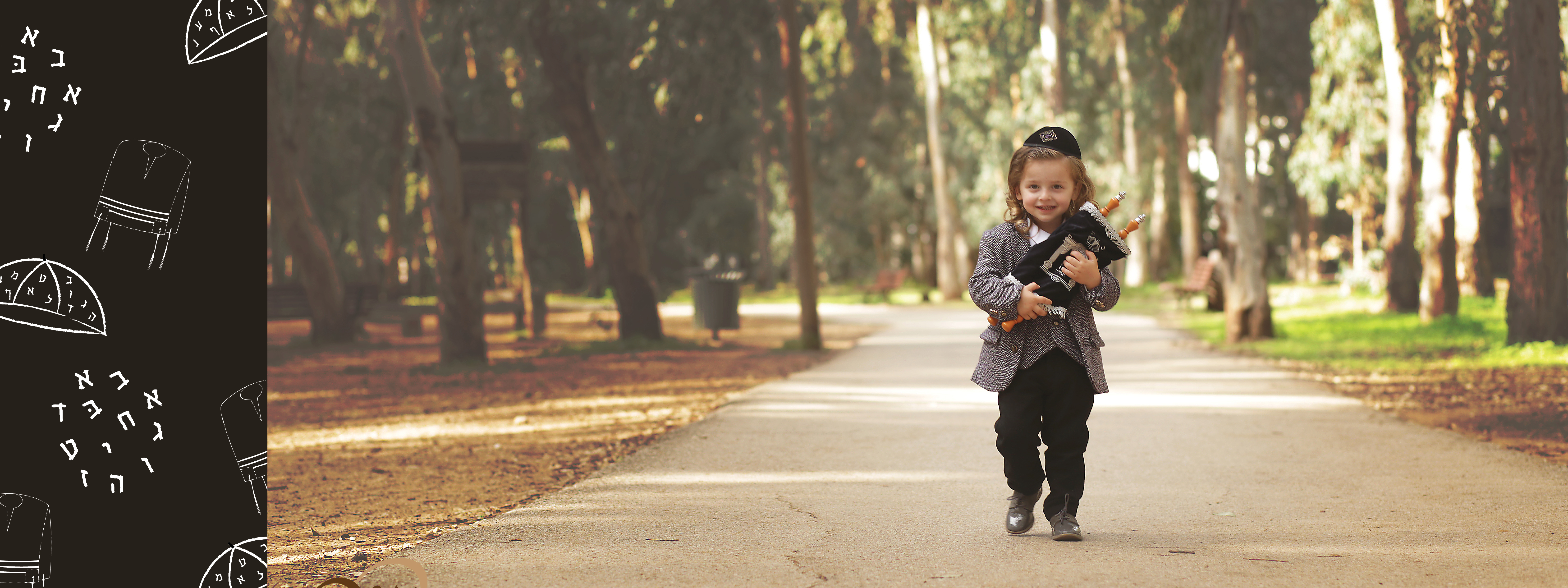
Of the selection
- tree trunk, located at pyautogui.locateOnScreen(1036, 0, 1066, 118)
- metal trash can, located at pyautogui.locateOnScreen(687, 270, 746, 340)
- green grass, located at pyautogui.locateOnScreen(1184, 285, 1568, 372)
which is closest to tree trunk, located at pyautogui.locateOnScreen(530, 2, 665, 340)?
metal trash can, located at pyautogui.locateOnScreen(687, 270, 746, 340)

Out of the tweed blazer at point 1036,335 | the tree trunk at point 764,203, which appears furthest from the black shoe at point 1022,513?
the tree trunk at point 764,203

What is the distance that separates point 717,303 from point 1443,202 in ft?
35.6

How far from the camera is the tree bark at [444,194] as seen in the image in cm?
1466

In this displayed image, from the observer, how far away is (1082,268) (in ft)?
14.2

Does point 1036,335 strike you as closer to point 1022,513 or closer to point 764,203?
point 1022,513

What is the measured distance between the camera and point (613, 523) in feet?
16.6

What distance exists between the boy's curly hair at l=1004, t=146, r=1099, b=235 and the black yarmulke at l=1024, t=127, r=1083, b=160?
11 mm

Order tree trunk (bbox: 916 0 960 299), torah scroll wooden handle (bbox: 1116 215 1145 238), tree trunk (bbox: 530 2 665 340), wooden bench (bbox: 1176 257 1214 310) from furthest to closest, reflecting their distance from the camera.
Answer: tree trunk (bbox: 916 0 960 299) < wooden bench (bbox: 1176 257 1214 310) < tree trunk (bbox: 530 2 665 340) < torah scroll wooden handle (bbox: 1116 215 1145 238)

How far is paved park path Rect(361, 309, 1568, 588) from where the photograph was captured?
4152 millimetres
